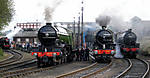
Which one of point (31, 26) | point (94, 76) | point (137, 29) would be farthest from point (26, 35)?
point (94, 76)

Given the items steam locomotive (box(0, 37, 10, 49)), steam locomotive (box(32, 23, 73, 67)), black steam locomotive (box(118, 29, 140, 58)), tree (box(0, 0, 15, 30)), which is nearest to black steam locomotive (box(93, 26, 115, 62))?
steam locomotive (box(32, 23, 73, 67))

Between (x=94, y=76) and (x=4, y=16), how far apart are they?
18.5m

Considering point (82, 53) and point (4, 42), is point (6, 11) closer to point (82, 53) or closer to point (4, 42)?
A: point (82, 53)

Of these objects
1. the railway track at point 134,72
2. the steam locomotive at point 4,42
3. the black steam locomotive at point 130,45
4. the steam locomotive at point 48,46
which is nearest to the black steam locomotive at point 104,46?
the railway track at point 134,72

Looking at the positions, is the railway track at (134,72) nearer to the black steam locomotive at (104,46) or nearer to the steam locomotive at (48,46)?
the black steam locomotive at (104,46)

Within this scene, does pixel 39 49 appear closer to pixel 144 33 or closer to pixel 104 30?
pixel 104 30

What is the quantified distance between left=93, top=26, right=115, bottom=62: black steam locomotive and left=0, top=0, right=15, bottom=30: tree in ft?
39.6

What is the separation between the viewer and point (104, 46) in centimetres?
2012

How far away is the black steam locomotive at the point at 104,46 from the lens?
790 inches

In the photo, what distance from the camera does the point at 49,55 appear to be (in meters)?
16.5

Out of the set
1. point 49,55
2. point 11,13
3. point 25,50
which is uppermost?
point 11,13

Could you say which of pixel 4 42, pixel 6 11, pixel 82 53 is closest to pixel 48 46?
pixel 82 53

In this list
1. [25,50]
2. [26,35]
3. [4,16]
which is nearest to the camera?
[4,16]

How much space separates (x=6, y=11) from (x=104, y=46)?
45.4 ft
